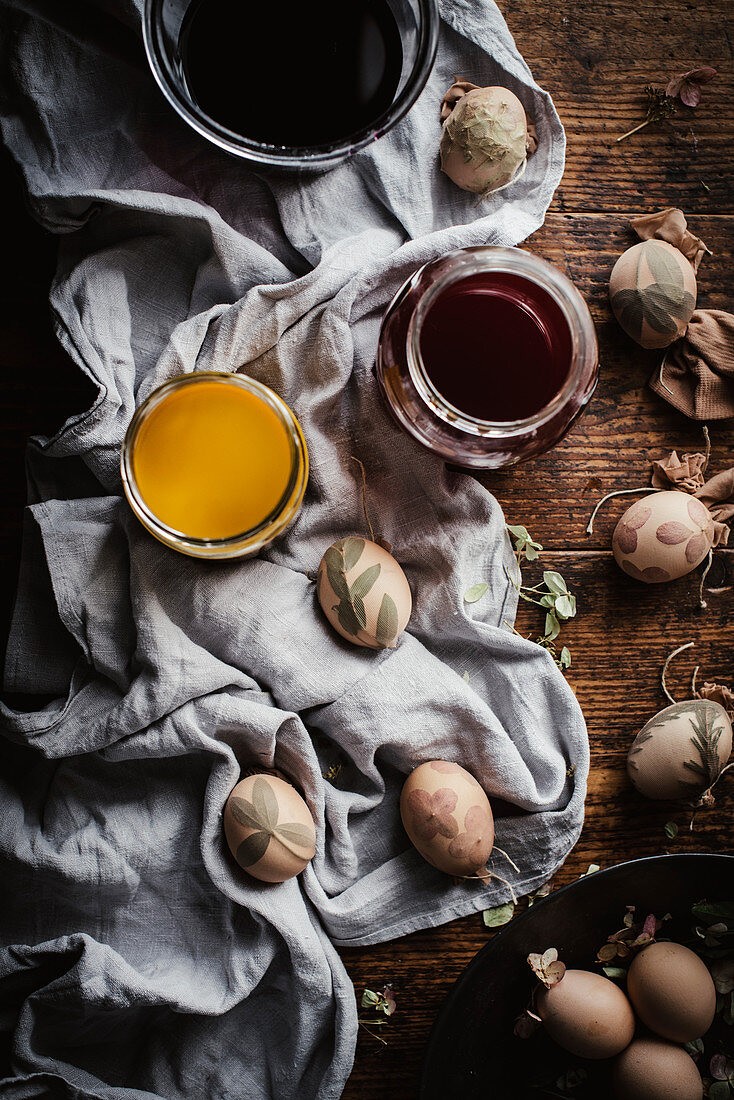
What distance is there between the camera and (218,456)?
665mm

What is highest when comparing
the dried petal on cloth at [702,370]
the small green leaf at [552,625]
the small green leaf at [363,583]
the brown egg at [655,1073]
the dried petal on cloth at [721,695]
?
the dried petal on cloth at [702,370]

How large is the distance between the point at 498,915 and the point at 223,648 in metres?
0.37

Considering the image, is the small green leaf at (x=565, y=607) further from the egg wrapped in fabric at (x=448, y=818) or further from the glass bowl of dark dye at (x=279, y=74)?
the glass bowl of dark dye at (x=279, y=74)

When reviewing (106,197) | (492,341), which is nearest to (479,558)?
(492,341)

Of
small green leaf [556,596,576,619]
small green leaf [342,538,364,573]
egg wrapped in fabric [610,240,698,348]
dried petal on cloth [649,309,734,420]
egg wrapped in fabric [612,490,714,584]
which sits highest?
egg wrapped in fabric [610,240,698,348]

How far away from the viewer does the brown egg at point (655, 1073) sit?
26.8 inches

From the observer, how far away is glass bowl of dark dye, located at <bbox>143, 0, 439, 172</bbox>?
657mm

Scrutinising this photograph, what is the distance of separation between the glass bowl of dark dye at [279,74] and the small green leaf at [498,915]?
0.69 m

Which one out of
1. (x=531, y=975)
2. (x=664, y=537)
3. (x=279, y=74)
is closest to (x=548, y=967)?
(x=531, y=975)

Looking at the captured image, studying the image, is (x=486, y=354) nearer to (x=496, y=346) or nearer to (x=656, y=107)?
(x=496, y=346)

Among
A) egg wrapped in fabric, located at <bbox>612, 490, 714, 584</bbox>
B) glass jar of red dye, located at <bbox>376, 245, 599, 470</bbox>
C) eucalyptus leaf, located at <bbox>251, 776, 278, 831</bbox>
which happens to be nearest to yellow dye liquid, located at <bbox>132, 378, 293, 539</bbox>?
glass jar of red dye, located at <bbox>376, 245, 599, 470</bbox>

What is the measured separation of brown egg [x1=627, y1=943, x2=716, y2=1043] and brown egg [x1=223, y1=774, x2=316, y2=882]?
12.3 inches

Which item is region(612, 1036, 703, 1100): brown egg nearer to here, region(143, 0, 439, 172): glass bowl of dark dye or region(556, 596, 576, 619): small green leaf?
region(556, 596, 576, 619): small green leaf

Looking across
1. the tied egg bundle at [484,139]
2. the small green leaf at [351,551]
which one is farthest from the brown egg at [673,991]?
the tied egg bundle at [484,139]
